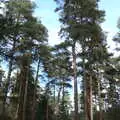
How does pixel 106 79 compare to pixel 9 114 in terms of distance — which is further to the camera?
pixel 106 79

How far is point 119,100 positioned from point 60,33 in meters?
25.3

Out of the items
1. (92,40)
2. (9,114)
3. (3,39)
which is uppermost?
(92,40)

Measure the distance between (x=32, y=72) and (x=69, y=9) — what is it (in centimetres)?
1126

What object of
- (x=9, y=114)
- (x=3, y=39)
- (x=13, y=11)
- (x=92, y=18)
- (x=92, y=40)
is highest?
(x=13, y=11)

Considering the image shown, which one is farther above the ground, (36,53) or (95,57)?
(36,53)

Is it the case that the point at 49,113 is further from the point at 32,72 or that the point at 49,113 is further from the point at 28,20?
the point at 28,20

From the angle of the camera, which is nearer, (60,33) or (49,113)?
(60,33)

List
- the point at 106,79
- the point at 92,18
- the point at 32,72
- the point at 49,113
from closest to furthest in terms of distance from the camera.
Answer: the point at 92,18 < the point at 32,72 < the point at 106,79 < the point at 49,113

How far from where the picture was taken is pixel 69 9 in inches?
886

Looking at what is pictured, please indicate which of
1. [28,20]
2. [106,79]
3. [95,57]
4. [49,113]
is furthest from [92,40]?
[49,113]

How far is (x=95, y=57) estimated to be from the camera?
23.9 m

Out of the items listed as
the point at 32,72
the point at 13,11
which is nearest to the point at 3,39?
the point at 13,11

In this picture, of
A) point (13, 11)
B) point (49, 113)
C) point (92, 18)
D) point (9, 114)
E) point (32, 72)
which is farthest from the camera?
point (49, 113)

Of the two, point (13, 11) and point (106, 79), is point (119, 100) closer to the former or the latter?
point (106, 79)
